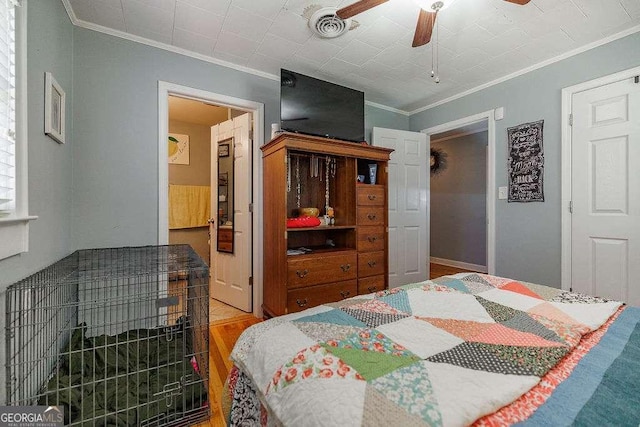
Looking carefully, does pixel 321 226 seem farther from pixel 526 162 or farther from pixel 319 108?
pixel 526 162

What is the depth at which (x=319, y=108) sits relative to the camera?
9.12 feet

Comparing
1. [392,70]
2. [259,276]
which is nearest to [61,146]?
[259,276]

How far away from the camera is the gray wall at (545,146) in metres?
2.44

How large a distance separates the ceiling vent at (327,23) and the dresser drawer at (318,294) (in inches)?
81.0

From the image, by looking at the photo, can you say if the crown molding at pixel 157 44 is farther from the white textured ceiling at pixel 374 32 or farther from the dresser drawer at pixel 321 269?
the dresser drawer at pixel 321 269

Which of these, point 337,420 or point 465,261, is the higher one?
point 337,420

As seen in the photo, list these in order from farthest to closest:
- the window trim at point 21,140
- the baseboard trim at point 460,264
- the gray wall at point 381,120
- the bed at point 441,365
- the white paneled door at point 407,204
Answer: the baseboard trim at point 460,264 < the gray wall at point 381,120 < the white paneled door at point 407,204 < the window trim at point 21,140 < the bed at point 441,365

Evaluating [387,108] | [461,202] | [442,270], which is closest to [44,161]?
[387,108]

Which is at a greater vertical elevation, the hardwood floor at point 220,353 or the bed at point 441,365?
the bed at point 441,365

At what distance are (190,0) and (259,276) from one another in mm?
2294

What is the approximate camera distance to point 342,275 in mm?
2662

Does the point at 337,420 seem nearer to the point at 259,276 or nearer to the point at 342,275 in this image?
the point at 342,275

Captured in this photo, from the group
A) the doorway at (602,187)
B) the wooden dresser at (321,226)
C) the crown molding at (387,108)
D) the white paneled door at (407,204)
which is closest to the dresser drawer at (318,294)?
the wooden dresser at (321,226)

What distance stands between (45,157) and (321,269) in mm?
1974
